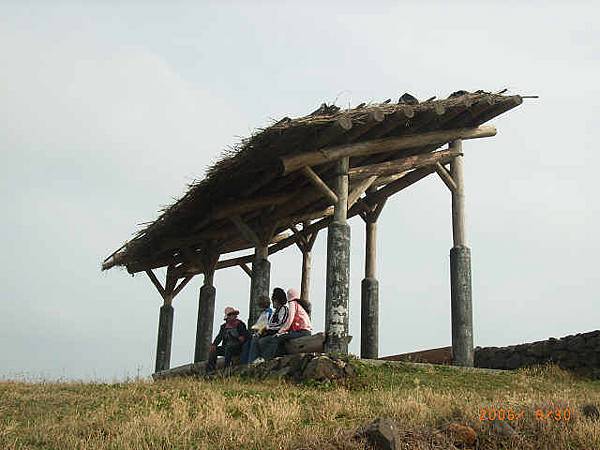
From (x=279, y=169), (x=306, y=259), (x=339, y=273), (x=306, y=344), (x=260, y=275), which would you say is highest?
(x=279, y=169)

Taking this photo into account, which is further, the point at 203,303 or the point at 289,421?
the point at 203,303

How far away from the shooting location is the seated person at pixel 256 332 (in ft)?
41.3

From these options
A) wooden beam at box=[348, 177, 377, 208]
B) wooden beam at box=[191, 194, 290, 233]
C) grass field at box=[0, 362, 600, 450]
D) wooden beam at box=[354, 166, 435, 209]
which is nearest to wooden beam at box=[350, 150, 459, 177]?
wooden beam at box=[348, 177, 377, 208]

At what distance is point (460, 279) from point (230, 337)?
4.43m

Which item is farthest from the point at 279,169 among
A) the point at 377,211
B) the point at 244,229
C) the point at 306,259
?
the point at 306,259

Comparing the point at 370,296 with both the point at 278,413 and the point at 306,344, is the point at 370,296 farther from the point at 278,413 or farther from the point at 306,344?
the point at 278,413

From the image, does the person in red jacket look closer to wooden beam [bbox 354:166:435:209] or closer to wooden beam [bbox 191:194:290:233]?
wooden beam [bbox 191:194:290:233]

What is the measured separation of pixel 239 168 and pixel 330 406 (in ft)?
21.9

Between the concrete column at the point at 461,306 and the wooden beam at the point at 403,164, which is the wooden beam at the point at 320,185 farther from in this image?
the concrete column at the point at 461,306

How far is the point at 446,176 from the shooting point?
15.0m

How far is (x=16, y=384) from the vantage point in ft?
41.1

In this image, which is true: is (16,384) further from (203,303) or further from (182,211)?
(203,303)

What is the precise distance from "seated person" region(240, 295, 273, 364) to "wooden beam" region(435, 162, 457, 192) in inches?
177

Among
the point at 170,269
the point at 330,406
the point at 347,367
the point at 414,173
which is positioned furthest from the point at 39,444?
the point at 170,269
